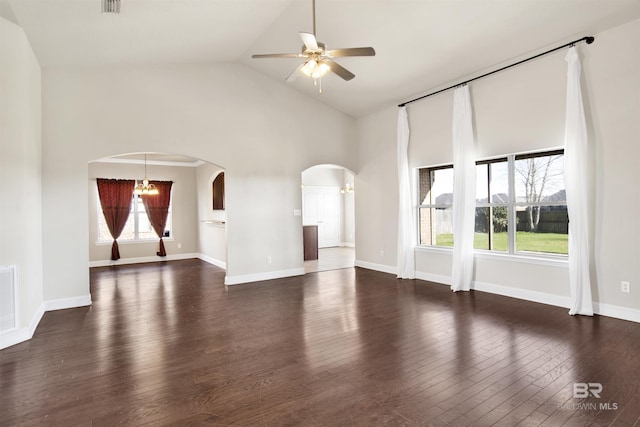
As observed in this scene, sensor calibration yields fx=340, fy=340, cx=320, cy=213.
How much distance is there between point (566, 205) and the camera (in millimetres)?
4512

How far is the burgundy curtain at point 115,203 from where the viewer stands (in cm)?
890

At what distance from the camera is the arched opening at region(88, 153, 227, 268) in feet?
29.1

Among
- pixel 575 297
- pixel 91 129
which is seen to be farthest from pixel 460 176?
pixel 91 129

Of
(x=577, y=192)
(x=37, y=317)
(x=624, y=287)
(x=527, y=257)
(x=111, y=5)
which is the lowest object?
(x=37, y=317)

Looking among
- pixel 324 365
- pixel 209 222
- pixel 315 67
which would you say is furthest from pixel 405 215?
pixel 209 222

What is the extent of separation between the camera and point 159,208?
9727mm

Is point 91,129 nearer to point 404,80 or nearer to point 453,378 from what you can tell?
point 404,80

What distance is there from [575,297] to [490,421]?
2923mm

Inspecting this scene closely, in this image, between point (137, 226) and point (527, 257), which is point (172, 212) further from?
point (527, 257)

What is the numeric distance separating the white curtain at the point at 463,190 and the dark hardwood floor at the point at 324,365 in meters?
0.54

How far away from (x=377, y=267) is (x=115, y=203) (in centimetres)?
702

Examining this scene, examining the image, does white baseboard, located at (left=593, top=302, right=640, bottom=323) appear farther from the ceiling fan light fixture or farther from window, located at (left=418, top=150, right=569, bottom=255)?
the ceiling fan light fixture

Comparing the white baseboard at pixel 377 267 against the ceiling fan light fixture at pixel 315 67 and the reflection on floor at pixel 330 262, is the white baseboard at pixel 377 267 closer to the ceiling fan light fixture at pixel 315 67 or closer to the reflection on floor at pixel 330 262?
the reflection on floor at pixel 330 262

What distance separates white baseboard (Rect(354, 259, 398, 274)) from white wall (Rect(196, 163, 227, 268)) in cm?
333
